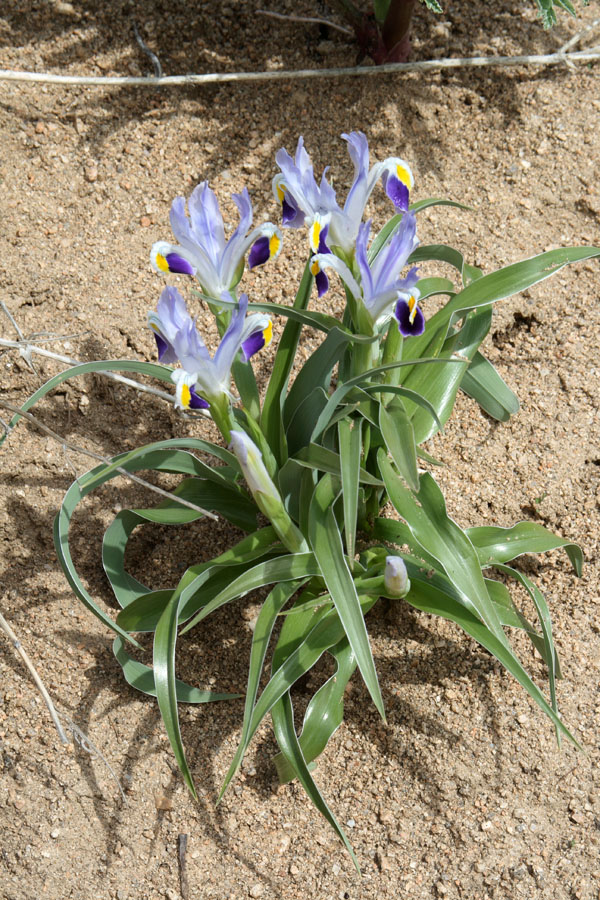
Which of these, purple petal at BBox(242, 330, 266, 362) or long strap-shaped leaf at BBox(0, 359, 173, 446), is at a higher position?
purple petal at BBox(242, 330, 266, 362)

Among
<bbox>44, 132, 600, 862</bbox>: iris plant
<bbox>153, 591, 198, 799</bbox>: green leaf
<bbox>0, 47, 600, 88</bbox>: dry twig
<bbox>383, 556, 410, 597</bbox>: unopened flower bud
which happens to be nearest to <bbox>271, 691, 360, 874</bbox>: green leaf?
<bbox>44, 132, 600, 862</bbox>: iris plant

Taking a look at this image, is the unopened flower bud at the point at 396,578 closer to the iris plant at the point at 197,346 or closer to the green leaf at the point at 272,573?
the green leaf at the point at 272,573

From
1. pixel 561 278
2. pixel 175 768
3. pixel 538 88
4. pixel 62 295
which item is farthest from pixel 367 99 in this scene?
pixel 175 768

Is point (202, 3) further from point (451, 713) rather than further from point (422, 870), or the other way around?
point (422, 870)

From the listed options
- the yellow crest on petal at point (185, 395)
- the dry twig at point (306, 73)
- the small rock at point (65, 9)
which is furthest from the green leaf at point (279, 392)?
the small rock at point (65, 9)

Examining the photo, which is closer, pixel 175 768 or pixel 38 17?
pixel 175 768

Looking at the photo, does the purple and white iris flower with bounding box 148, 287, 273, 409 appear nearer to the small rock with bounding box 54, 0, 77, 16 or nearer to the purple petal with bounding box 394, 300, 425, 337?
the purple petal with bounding box 394, 300, 425, 337
